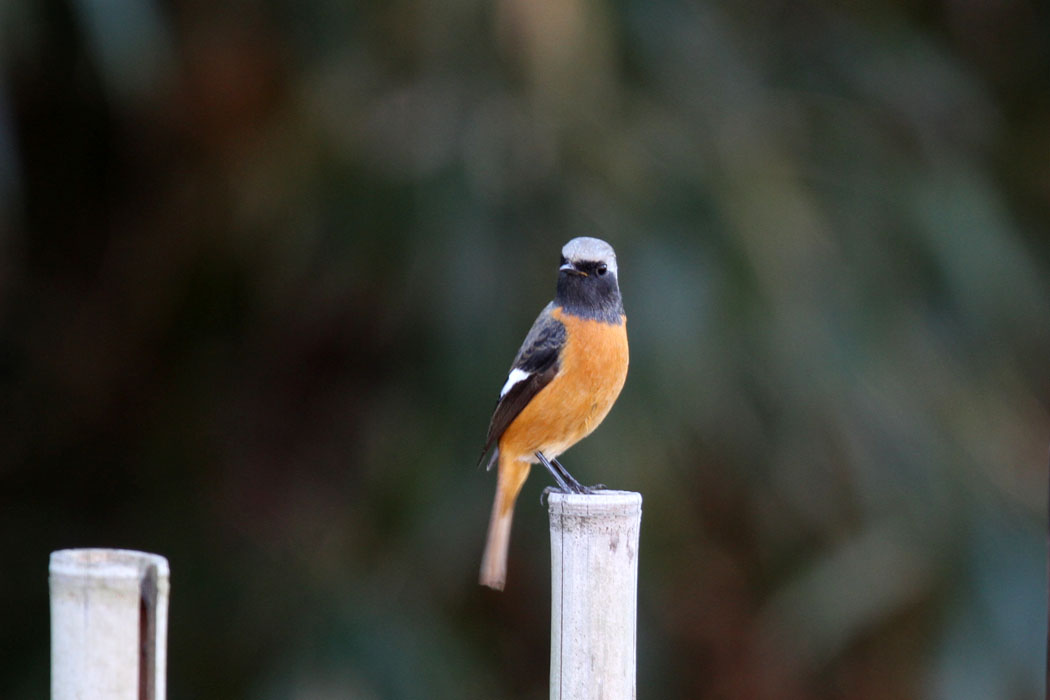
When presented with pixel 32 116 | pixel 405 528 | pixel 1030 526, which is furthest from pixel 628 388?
pixel 32 116

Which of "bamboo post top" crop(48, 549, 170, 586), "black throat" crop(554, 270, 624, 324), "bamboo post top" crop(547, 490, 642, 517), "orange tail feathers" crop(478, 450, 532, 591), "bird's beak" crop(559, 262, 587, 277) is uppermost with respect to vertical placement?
"bird's beak" crop(559, 262, 587, 277)

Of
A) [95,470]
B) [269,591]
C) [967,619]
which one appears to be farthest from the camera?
[95,470]

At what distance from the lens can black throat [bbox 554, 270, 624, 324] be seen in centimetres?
291

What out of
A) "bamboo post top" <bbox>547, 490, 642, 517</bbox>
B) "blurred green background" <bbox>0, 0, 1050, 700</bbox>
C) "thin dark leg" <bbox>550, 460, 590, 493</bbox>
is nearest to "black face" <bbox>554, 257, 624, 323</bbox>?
"thin dark leg" <bbox>550, 460, 590, 493</bbox>

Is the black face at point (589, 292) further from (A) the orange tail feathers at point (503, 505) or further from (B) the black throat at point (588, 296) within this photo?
(A) the orange tail feathers at point (503, 505)

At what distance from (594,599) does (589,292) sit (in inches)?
51.8

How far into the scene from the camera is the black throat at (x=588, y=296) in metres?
2.91

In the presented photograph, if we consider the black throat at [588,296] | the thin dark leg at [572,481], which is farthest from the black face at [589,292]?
the thin dark leg at [572,481]

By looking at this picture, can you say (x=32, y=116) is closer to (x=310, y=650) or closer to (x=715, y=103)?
(x=310, y=650)

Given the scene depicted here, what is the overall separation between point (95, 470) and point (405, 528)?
4.06ft

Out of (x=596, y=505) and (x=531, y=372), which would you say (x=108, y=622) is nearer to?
(x=596, y=505)

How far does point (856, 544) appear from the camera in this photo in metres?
3.83

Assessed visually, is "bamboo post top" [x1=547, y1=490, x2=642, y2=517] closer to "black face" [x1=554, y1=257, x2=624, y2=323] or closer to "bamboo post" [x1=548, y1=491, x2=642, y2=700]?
"bamboo post" [x1=548, y1=491, x2=642, y2=700]

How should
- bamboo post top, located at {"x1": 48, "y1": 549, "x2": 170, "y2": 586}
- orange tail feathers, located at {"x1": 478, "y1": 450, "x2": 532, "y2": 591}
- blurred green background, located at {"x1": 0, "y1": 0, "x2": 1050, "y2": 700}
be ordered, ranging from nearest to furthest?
bamboo post top, located at {"x1": 48, "y1": 549, "x2": 170, "y2": 586}
orange tail feathers, located at {"x1": 478, "y1": 450, "x2": 532, "y2": 591}
blurred green background, located at {"x1": 0, "y1": 0, "x2": 1050, "y2": 700}
